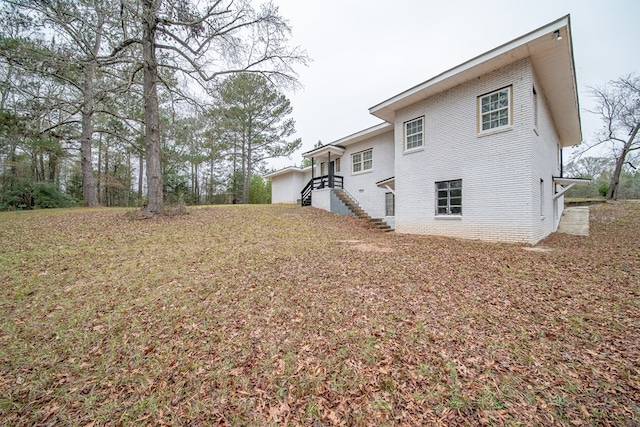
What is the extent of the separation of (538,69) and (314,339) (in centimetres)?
1069

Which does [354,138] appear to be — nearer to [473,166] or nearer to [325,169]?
[325,169]

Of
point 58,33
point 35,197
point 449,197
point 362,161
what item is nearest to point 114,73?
point 58,33

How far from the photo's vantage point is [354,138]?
1471 cm

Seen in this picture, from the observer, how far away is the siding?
25.2 feet

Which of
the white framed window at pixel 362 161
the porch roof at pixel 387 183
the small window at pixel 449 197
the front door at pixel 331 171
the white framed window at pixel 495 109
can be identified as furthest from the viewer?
the front door at pixel 331 171

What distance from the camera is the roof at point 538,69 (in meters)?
6.82

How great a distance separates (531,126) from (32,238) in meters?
14.7

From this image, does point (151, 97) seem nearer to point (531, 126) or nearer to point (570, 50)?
point (531, 126)

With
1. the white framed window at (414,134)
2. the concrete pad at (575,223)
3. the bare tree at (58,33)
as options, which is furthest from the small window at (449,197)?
the bare tree at (58,33)

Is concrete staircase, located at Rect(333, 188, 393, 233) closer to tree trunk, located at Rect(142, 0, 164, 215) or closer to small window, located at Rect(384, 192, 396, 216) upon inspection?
small window, located at Rect(384, 192, 396, 216)

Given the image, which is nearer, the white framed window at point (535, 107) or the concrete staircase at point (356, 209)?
the white framed window at point (535, 107)

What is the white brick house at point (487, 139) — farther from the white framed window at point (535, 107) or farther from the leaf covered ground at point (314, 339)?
the leaf covered ground at point (314, 339)

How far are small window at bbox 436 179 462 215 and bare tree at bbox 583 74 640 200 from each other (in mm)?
20826

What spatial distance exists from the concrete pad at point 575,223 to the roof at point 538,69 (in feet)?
16.7
